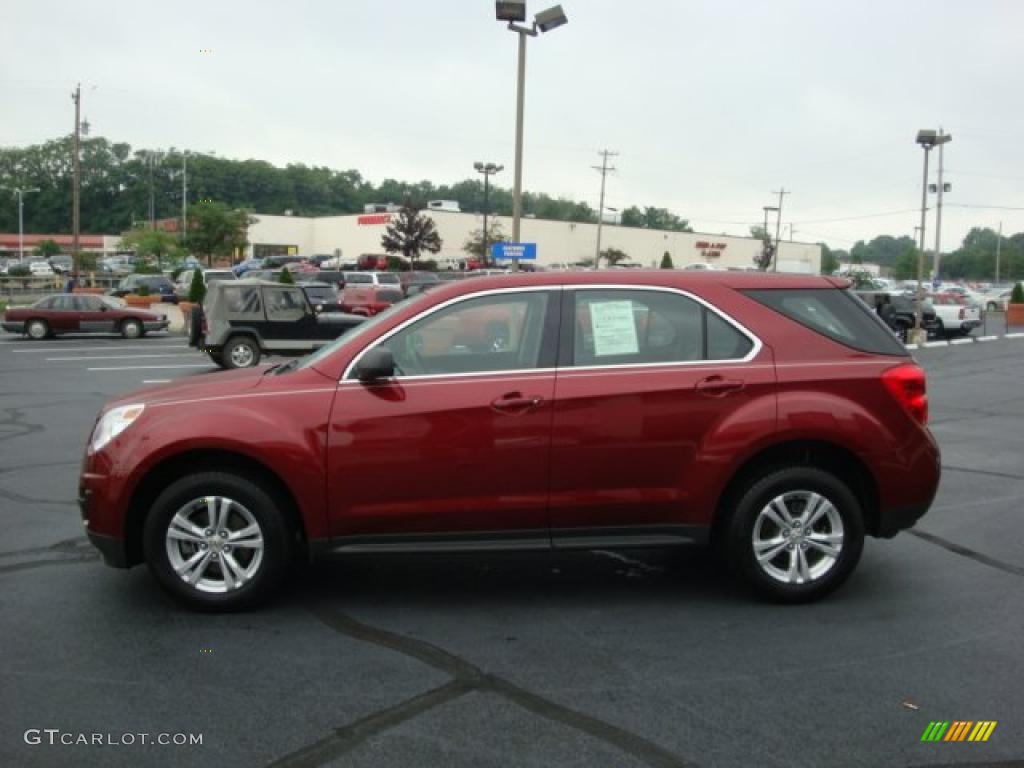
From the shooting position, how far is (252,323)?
2011 centimetres

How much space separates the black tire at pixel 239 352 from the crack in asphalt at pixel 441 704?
15.8 m

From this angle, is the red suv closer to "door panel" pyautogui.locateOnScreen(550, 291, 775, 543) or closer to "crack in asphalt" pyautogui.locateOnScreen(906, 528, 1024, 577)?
"door panel" pyautogui.locateOnScreen(550, 291, 775, 543)

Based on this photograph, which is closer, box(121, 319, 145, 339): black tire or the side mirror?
the side mirror

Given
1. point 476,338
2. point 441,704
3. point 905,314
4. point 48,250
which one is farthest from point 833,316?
point 48,250

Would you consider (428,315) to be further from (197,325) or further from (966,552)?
(197,325)

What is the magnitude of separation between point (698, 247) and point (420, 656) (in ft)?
302

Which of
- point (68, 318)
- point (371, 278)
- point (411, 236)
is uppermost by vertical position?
point (411, 236)

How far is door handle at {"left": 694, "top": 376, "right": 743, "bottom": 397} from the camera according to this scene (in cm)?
Answer: 506

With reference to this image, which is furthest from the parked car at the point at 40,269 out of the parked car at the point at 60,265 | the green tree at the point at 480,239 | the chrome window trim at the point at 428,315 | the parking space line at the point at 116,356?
the chrome window trim at the point at 428,315

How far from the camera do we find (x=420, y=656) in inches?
177

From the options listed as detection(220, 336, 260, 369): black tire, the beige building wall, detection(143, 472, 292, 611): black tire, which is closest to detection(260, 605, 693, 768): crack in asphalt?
detection(143, 472, 292, 611): black tire

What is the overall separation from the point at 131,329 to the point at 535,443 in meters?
26.5

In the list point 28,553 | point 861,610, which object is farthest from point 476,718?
point 28,553

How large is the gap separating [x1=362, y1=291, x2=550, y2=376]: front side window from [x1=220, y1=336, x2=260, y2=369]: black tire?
602 inches
